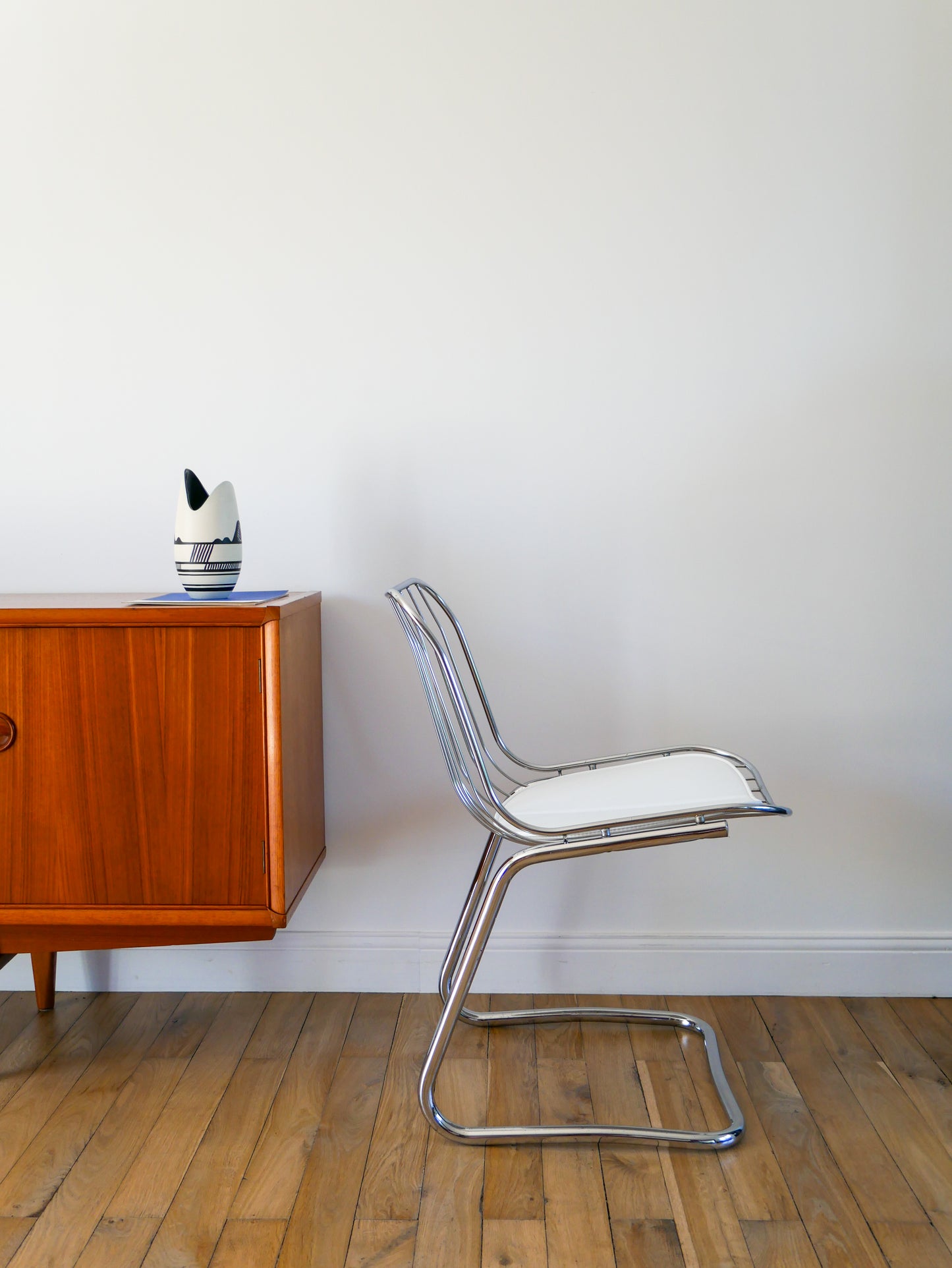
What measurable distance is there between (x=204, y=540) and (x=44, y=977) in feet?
3.02

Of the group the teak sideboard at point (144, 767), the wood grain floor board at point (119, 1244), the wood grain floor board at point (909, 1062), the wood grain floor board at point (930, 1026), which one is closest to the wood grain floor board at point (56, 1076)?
the wood grain floor board at point (119, 1244)

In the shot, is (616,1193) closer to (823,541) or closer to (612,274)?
(823,541)

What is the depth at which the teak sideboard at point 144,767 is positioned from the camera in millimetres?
1463

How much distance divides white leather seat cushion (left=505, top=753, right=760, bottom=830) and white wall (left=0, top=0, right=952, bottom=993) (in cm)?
30

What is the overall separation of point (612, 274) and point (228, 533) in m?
0.86

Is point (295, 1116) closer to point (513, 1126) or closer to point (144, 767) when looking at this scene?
point (513, 1126)

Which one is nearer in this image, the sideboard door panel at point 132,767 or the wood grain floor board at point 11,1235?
the wood grain floor board at point 11,1235

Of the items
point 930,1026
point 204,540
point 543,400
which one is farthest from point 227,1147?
point 543,400

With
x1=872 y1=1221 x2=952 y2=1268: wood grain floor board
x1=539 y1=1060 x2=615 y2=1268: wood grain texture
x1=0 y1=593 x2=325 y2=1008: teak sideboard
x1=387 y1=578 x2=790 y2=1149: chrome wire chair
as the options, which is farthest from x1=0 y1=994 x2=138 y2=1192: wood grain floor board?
x1=872 y1=1221 x2=952 y2=1268: wood grain floor board

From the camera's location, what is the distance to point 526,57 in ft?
5.84

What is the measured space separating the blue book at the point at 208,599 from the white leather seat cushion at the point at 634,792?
524 mm

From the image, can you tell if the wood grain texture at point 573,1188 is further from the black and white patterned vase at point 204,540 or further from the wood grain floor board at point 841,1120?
the black and white patterned vase at point 204,540

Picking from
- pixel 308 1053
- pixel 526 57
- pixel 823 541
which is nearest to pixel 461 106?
pixel 526 57

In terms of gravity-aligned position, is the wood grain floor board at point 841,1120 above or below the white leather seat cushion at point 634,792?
below
